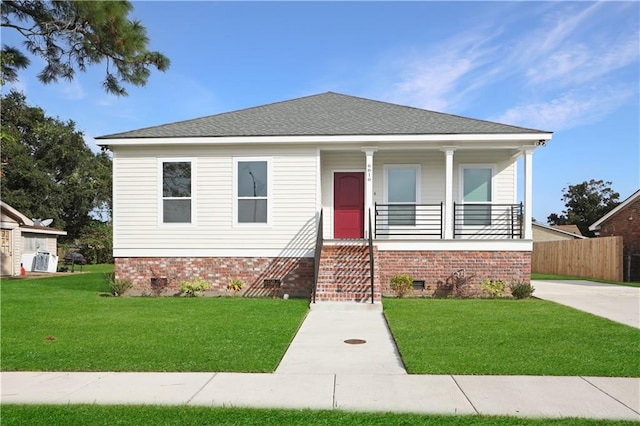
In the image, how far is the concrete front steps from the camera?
11461 mm

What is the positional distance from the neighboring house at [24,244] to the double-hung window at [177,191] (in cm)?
1199

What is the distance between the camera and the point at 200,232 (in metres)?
13.7

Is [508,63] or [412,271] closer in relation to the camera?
[412,271]

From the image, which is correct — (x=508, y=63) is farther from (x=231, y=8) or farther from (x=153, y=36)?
(x=153, y=36)

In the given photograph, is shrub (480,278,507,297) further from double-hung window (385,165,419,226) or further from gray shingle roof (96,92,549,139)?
gray shingle roof (96,92,549,139)

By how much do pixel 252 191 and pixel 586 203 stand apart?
2091 inches

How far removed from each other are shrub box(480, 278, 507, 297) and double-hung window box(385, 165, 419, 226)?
2.70 meters

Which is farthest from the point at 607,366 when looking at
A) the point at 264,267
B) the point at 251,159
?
the point at 251,159

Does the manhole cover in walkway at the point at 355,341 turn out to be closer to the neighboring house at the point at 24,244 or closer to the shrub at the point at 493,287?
the shrub at the point at 493,287

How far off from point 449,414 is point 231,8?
11.6 metres

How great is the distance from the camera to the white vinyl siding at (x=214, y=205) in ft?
44.3

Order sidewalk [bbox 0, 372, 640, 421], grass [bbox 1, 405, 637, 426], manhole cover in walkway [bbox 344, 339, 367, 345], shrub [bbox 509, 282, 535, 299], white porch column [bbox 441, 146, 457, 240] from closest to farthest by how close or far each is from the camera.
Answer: grass [bbox 1, 405, 637, 426]
sidewalk [bbox 0, 372, 640, 421]
manhole cover in walkway [bbox 344, 339, 367, 345]
shrub [bbox 509, 282, 535, 299]
white porch column [bbox 441, 146, 457, 240]

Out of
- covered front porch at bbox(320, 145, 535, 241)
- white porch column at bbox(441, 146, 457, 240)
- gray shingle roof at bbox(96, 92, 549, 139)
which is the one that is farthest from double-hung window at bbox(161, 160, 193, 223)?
white porch column at bbox(441, 146, 457, 240)

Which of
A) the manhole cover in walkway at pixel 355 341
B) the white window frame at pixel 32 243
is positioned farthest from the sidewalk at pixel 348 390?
the white window frame at pixel 32 243
